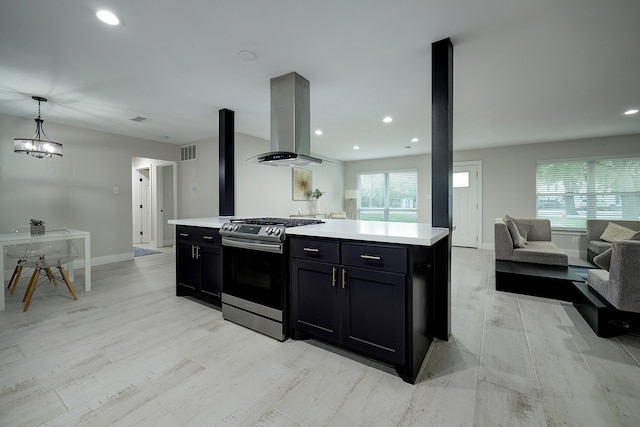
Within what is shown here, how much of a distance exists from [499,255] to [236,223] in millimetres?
3709

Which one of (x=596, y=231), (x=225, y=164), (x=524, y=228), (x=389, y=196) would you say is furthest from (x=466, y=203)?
(x=225, y=164)

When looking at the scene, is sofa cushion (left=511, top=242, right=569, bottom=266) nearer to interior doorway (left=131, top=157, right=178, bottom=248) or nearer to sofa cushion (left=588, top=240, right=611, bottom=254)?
sofa cushion (left=588, top=240, right=611, bottom=254)

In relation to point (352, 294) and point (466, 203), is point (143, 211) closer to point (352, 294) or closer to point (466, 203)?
point (352, 294)

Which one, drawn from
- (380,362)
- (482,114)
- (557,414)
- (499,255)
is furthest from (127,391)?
(482,114)

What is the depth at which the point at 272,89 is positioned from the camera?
283 centimetres

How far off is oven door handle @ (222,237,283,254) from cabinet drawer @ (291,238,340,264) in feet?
0.43

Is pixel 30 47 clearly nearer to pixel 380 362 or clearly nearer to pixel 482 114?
pixel 380 362

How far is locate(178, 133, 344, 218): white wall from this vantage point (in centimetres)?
522

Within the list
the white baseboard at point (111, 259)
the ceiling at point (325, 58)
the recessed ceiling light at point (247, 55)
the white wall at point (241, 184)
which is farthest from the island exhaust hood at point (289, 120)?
the white baseboard at point (111, 259)

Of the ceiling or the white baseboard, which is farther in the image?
the white baseboard

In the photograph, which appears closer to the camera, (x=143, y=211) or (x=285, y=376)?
(x=285, y=376)

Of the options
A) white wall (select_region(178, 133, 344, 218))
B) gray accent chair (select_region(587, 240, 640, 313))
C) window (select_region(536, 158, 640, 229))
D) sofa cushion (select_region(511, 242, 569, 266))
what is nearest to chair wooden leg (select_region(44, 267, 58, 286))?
white wall (select_region(178, 133, 344, 218))

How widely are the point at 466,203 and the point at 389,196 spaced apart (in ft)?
6.81

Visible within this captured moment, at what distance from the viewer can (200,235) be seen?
284 centimetres
